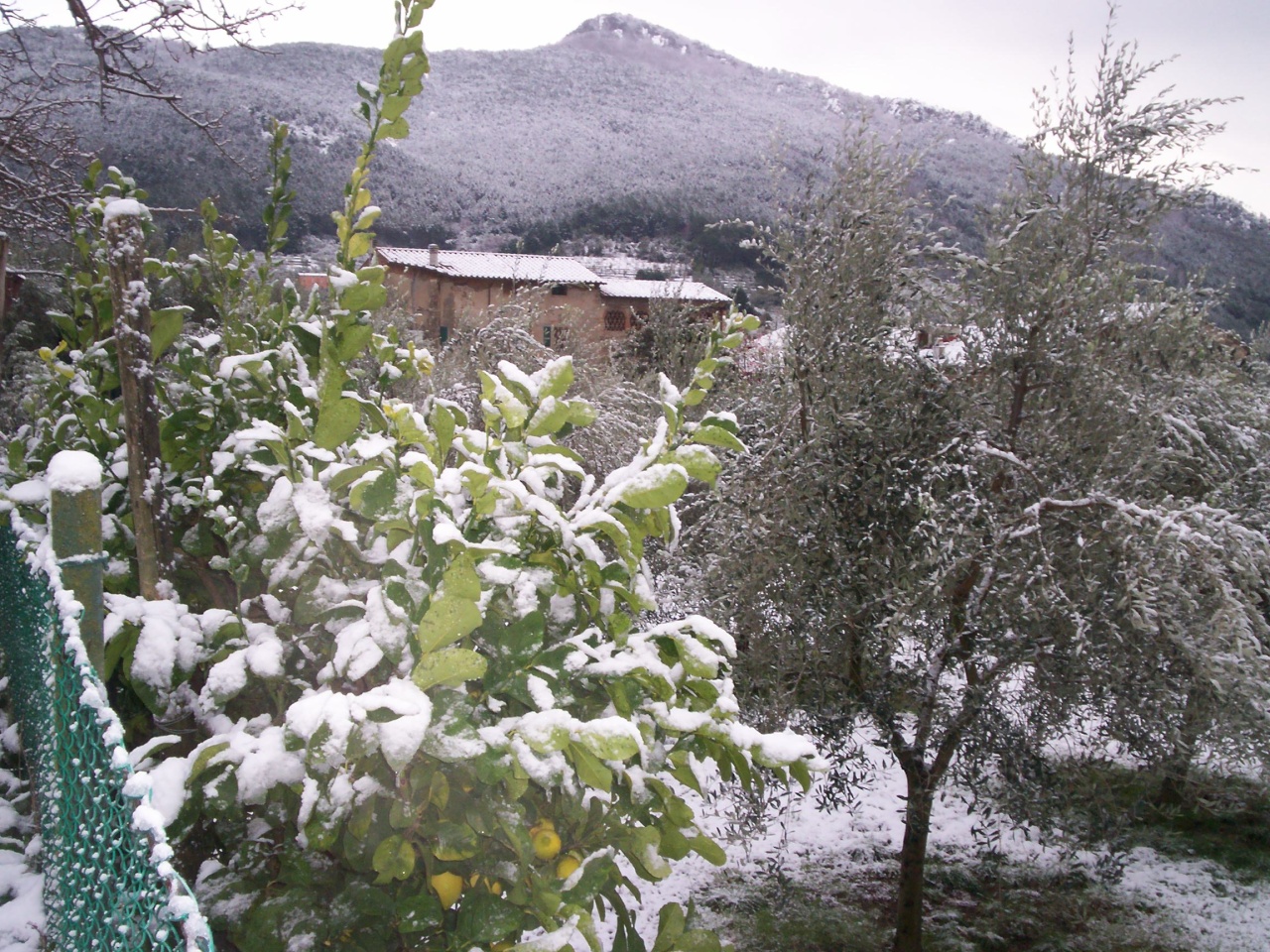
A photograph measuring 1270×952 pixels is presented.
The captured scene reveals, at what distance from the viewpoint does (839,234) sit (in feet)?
16.7

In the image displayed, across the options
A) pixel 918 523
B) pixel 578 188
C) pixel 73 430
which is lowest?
pixel 918 523

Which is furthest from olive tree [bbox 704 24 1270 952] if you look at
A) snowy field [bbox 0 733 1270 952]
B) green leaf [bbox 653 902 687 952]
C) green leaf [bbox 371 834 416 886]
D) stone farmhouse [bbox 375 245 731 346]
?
stone farmhouse [bbox 375 245 731 346]

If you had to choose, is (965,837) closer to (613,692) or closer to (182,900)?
(613,692)

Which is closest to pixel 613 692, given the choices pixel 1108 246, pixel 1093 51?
pixel 1108 246

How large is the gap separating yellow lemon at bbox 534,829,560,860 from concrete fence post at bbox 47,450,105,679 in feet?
2.33

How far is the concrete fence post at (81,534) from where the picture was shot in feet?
3.84

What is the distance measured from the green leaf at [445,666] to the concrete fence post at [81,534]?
0.57m

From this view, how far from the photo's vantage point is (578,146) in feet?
253

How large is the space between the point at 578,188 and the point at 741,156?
789 inches

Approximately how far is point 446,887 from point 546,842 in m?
0.16

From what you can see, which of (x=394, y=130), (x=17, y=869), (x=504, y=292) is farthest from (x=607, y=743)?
(x=504, y=292)

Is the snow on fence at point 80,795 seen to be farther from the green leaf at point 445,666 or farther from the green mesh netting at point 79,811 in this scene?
the green leaf at point 445,666

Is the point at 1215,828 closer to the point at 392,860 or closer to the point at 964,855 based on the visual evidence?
the point at 964,855

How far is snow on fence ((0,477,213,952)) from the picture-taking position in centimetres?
80
